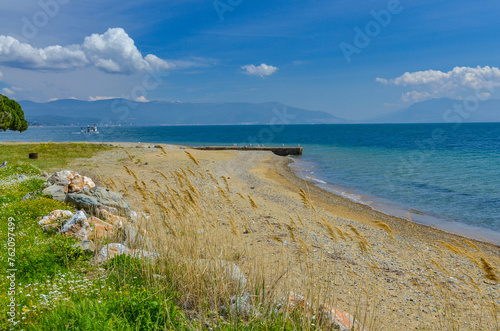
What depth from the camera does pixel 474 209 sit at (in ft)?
62.2

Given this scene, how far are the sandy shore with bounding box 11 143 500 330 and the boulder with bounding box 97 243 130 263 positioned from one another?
6.93 ft

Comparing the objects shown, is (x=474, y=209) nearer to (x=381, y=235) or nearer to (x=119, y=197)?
(x=381, y=235)

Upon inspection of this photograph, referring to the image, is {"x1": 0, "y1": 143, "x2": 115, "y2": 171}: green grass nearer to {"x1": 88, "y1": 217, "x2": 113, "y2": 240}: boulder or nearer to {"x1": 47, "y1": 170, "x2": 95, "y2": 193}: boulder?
{"x1": 47, "y1": 170, "x2": 95, "y2": 193}: boulder

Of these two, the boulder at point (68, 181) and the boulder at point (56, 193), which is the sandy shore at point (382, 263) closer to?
the boulder at point (68, 181)

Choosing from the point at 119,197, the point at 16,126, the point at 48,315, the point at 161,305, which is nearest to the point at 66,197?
the point at 119,197

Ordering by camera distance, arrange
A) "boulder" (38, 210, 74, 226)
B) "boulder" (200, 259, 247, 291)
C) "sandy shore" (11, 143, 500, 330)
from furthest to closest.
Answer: "boulder" (38, 210, 74, 226)
"sandy shore" (11, 143, 500, 330)
"boulder" (200, 259, 247, 291)

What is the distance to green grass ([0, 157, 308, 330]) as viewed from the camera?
12.9 ft

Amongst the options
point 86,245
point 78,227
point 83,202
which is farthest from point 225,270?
point 83,202

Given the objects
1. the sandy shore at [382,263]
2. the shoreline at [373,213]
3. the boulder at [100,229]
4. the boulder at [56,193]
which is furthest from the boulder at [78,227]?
the shoreline at [373,213]

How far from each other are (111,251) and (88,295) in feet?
5.81

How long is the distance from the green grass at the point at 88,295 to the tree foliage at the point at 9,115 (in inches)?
1621

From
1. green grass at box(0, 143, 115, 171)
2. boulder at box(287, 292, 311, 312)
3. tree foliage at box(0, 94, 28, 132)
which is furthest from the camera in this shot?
tree foliage at box(0, 94, 28, 132)

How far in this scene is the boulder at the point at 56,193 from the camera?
10867mm

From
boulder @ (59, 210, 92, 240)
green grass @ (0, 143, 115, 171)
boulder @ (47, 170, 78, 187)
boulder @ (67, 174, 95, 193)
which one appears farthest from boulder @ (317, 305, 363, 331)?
green grass @ (0, 143, 115, 171)
